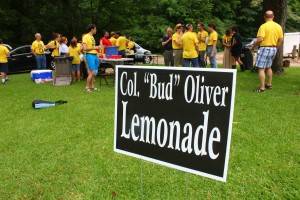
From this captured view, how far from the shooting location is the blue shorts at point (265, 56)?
676cm

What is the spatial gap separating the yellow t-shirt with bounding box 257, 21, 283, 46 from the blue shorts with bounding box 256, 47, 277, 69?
0.12 m

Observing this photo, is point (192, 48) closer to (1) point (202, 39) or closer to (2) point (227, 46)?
(1) point (202, 39)

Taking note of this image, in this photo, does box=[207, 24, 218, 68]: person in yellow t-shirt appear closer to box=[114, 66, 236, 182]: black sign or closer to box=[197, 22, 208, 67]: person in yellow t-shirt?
box=[197, 22, 208, 67]: person in yellow t-shirt

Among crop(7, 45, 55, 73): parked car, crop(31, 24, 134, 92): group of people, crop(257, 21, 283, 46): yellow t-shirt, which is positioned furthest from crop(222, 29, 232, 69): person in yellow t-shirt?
crop(7, 45, 55, 73): parked car

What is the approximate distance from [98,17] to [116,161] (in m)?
21.5

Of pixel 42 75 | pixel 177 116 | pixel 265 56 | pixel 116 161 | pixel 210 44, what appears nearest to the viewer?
pixel 177 116

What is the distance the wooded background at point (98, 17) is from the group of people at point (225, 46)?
9799 millimetres

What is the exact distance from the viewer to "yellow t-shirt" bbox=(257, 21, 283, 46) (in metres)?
6.64

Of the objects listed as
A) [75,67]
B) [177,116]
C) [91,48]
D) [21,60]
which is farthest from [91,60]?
[21,60]

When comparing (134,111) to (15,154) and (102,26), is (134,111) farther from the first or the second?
(102,26)

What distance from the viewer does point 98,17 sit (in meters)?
23.6

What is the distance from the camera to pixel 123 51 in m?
11.7

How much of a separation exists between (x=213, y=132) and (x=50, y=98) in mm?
6840

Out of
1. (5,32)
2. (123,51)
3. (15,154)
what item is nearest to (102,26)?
(5,32)
